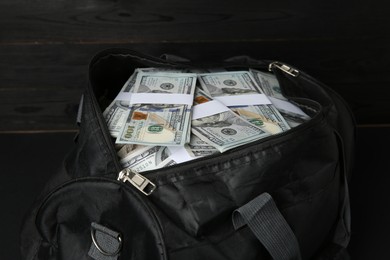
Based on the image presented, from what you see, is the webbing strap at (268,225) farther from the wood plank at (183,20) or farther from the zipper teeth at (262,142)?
the wood plank at (183,20)

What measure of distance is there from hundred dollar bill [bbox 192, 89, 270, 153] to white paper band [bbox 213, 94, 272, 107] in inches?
1.0

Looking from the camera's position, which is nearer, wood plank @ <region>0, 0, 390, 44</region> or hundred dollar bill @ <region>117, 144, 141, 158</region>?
hundred dollar bill @ <region>117, 144, 141, 158</region>

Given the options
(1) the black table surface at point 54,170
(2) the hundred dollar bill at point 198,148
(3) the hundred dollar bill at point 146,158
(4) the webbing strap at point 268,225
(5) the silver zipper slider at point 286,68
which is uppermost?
(5) the silver zipper slider at point 286,68

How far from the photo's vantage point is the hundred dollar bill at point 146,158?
30.5 inches

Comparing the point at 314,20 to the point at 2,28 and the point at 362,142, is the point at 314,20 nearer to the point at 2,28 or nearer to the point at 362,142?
the point at 362,142

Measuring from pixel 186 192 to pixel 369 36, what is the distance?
0.73 metres

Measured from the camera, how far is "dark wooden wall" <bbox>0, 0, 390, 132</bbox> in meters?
1.15

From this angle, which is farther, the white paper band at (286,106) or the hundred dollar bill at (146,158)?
the white paper band at (286,106)

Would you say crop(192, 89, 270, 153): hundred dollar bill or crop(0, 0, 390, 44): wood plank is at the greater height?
crop(0, 0, 390, 44): wood plank

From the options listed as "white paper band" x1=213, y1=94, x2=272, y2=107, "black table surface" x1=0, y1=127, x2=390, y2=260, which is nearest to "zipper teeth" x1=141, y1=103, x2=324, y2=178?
"white paper band" x1=213, y1=94, x2=272, y2=107

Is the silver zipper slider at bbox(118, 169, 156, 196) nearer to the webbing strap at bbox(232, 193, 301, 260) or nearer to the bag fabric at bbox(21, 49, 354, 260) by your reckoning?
the bag fabric at bbox(21, 49, 354, 260)

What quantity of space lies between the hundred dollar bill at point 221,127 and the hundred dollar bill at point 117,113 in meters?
0.13

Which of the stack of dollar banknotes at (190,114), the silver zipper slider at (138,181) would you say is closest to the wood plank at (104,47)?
the stack of dollar banknotes at (190,114)

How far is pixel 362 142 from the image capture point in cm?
127
